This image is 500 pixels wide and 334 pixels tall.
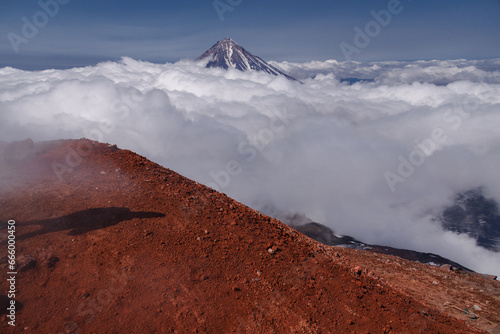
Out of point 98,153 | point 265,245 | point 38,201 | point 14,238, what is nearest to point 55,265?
point 14,238

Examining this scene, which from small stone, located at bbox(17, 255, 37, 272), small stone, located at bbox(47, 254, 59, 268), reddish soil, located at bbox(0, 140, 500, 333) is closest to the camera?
reddish soil, located at bbox(0, 140, 500, 333)

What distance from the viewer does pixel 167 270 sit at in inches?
325

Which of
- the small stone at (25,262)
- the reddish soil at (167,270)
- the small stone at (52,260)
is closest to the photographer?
the reddish soil at (167,270)

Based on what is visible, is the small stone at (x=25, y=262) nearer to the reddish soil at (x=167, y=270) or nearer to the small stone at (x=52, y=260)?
the reddish soil at (x=167, y=270)

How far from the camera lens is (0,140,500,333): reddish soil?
23.2 feet

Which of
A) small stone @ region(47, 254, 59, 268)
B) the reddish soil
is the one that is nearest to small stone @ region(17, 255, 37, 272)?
the reddish soil

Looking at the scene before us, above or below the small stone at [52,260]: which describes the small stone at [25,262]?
below

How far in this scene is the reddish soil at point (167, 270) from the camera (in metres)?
7.07

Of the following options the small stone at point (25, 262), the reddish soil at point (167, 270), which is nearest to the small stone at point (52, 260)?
the reddish soil at point (167, 270)

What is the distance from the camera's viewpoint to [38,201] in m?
10.2

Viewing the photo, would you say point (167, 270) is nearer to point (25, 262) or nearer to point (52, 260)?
point (52, 260)

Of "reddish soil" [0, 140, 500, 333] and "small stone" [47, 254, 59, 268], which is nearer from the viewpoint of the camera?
"reddish soil" [0, 140, 500, 333]

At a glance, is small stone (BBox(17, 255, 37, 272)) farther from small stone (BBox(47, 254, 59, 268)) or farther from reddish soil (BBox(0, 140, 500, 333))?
small stone (BBox(47, 254, 59, 268))

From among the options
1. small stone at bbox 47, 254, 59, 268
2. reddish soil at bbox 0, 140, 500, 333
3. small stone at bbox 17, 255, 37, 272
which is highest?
reddish soil at bbox 0, 140, 500, 333
